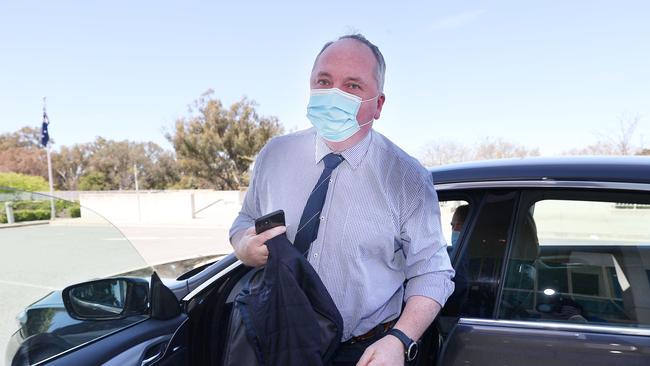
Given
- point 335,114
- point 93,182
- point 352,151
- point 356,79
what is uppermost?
point 93,182

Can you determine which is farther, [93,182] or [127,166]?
[127,166]

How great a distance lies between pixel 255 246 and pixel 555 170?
3.81 feet

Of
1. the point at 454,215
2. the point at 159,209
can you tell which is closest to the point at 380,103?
the point at 454,215

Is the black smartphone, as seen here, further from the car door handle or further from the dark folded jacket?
the car door handle

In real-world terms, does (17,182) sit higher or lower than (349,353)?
higher

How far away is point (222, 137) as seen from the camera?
105ft

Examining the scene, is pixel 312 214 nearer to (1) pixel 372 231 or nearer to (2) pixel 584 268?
(1) pixel 372 231

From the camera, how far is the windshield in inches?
54.8

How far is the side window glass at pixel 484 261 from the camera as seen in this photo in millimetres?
1752

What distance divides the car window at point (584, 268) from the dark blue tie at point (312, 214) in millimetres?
801

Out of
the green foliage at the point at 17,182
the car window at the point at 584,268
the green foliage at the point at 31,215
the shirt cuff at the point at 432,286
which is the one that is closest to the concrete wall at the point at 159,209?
the green foliage at the point at 17,182

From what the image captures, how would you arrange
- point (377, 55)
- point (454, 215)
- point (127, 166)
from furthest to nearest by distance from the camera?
1. point (127, 166)
2. point (454, 215)
3. point (377, 55)

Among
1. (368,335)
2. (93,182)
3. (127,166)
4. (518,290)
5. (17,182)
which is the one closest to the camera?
(368,335)

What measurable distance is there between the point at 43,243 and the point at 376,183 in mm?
1165
